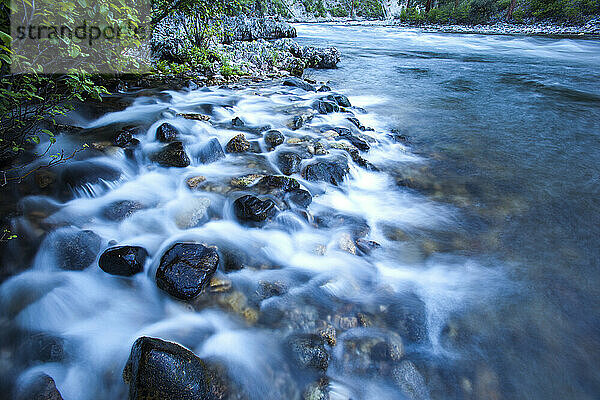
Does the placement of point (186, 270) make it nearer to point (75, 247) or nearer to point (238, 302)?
point (238, 302)

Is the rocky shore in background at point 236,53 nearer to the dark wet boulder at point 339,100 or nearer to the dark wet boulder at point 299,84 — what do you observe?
the dark wet boulder at point 299,84

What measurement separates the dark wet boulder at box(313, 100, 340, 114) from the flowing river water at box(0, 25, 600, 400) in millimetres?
1295

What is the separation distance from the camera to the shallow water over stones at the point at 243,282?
6.42 feet

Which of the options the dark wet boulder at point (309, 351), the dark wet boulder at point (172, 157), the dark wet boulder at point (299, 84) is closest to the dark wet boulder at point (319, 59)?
the dark wet boulder at point (299, 84)

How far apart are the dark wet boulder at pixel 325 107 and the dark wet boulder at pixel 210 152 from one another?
116 inches

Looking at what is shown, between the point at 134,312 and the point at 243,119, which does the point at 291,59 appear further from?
the point at 134,312

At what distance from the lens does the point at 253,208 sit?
3213mm

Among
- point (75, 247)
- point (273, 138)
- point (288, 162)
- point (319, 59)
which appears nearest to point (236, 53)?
point (319, 59)

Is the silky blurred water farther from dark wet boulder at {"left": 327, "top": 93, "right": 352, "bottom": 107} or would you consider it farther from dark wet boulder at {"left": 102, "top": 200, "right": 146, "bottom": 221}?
dark wet boulder at {"left": 102, "top": 200, "right": 146, "bottom": 221}

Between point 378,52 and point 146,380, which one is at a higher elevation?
point 378,52

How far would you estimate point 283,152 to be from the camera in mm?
4609

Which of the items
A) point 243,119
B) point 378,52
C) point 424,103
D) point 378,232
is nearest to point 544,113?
point 424,103

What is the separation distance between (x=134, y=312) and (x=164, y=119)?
3.72 meters

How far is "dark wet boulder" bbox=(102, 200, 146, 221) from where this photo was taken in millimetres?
3112
